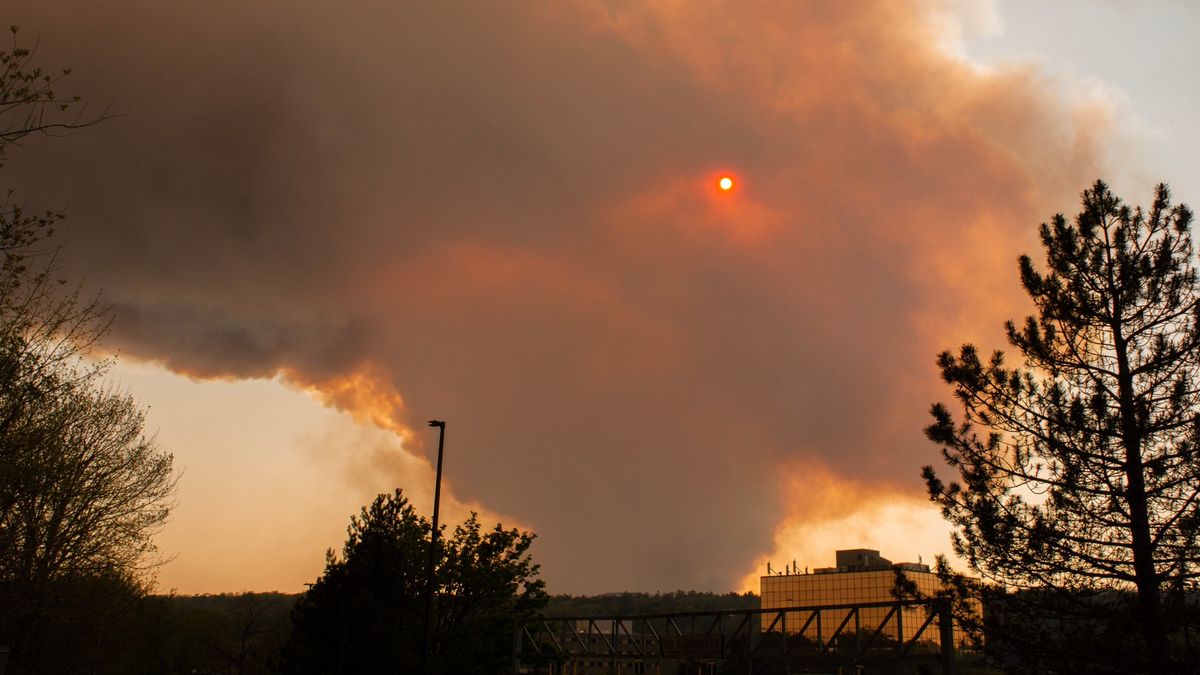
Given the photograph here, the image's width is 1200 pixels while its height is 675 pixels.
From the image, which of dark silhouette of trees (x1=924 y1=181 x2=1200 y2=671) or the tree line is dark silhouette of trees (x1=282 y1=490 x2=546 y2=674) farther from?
dark silhouette of trees (x1=924 y1=181 x2=1200 y2=671)

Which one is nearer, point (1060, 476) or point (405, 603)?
point (1060, 476)

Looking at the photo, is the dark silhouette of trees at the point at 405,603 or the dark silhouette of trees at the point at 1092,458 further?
the dark silhouette of trees at the point at 405,603

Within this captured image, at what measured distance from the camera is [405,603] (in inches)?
1859

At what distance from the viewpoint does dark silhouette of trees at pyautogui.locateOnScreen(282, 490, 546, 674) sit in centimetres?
4406

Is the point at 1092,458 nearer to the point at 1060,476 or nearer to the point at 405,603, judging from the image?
the point at 1060,476

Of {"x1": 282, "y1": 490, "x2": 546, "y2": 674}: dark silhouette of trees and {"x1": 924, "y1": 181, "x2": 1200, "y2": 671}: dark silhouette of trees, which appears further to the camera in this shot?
{"x1": 282, "y1": 490, "x2": 546, "y2": 674}: dark silhouette of trees

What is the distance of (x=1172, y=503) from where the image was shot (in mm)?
20844

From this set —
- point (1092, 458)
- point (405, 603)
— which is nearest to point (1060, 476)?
point (1092, 458)

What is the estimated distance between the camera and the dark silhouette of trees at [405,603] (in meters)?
44.1

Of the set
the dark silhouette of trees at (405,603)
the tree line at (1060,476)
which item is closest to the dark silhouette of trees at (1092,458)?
the tree line at (1060,476)

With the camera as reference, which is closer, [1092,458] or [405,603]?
[1092,458]

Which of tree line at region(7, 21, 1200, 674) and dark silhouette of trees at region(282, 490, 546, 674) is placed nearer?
tree line at region(7, 21, 1200, 674)

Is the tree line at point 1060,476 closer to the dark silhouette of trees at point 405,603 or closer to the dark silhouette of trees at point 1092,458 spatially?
the dark silhouette of trees at point 1092,458

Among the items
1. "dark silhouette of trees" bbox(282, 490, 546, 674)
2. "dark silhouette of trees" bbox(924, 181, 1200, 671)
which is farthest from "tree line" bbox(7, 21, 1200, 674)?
"dark silhouette of trees" bbox(282, 490, 546, 674)
